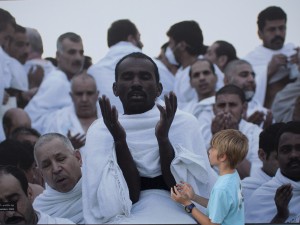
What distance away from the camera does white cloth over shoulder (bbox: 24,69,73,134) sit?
25.2ft

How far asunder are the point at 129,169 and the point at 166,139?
32 cm

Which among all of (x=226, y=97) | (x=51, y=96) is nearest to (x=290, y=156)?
(x=226, y=97)

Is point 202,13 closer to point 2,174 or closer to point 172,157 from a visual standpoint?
point 172,157

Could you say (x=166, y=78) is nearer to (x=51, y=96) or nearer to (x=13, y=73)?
(x=51, y=96)

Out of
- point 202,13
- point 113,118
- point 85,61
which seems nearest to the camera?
point 113,118

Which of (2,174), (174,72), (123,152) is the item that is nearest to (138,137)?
(123,152)

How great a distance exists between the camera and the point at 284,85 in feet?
24.6

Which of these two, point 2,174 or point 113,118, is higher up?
point 113,118

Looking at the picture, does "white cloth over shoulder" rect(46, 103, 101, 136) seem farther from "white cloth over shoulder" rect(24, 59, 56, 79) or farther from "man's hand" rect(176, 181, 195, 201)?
"man's hand" rect(176, 181, 195, 201)

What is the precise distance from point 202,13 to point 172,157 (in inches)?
55.2

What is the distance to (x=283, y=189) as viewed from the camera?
687 centimetres

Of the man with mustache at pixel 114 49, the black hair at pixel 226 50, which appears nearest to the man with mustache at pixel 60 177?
the man with mustache at pixel 114 49

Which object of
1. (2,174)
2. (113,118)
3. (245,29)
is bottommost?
(2,174)

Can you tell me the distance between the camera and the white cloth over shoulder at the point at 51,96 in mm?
7684
